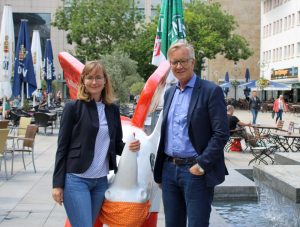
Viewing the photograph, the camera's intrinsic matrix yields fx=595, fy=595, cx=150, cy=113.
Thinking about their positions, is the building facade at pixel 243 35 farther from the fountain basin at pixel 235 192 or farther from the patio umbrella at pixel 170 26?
the fountain basin at pixel 235 192

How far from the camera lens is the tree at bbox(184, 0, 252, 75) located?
50625 millimetres

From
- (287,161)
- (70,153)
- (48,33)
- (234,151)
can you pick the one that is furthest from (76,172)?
(48,33)

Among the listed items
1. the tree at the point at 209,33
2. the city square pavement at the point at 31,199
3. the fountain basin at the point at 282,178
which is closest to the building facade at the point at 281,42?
the tree at the point at 209,33

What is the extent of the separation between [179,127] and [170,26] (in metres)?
Answer: 6.26

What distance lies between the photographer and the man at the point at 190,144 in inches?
157

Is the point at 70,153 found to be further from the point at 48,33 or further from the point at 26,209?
the point at 48,33

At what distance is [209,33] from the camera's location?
51312 millimetres

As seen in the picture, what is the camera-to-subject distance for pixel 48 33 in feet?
246

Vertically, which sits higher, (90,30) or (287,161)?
(90,30)

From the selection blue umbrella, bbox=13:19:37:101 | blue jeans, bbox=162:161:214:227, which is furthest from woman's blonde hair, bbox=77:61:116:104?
blue umbrella, bbox=13:19:37:101

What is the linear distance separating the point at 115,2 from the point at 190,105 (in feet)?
129

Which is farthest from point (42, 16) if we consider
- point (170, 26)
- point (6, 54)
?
point (170, 26)

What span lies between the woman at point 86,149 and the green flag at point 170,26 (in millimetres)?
5304

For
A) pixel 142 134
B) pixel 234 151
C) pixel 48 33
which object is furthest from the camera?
pixel 48 33
